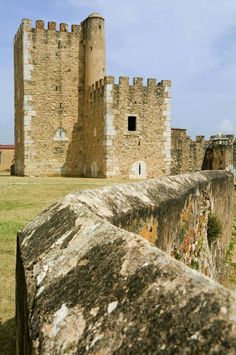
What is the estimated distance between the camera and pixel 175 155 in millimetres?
25375

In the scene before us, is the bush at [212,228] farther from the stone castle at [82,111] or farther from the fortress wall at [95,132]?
the fortress wall at [95,132]

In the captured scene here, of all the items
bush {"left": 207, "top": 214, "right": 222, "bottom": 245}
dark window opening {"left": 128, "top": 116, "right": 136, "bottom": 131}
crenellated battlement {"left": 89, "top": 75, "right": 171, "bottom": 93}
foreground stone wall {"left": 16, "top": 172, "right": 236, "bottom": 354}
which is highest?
crenellated battlement {"left": 89, "top": 75, "right": 171, "bottom": 93}

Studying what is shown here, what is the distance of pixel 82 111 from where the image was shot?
86.0 feet

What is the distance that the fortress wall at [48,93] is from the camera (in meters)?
24.5

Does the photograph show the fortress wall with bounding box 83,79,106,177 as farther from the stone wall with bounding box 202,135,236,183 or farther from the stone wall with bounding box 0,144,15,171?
the stone wall with bounding box 0,144,15,171

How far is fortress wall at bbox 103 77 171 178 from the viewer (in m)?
23.3

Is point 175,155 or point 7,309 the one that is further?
point 175,155

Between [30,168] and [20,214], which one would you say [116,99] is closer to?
[30,168]

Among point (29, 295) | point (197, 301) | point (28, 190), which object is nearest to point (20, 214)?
point (28, 190)

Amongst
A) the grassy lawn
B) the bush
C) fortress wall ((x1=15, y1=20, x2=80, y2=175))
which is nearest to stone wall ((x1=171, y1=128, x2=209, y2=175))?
fortress wall ((x1=15, y1=20, x2=80, y2=175))

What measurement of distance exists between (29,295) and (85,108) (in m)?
24.8

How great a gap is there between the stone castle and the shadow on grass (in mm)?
19016

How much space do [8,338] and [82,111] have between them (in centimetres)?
2314

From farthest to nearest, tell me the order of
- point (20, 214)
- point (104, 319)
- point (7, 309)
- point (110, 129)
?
point (110, 129)
point (20, 214)
point (7, 309)
point (104, 319)
